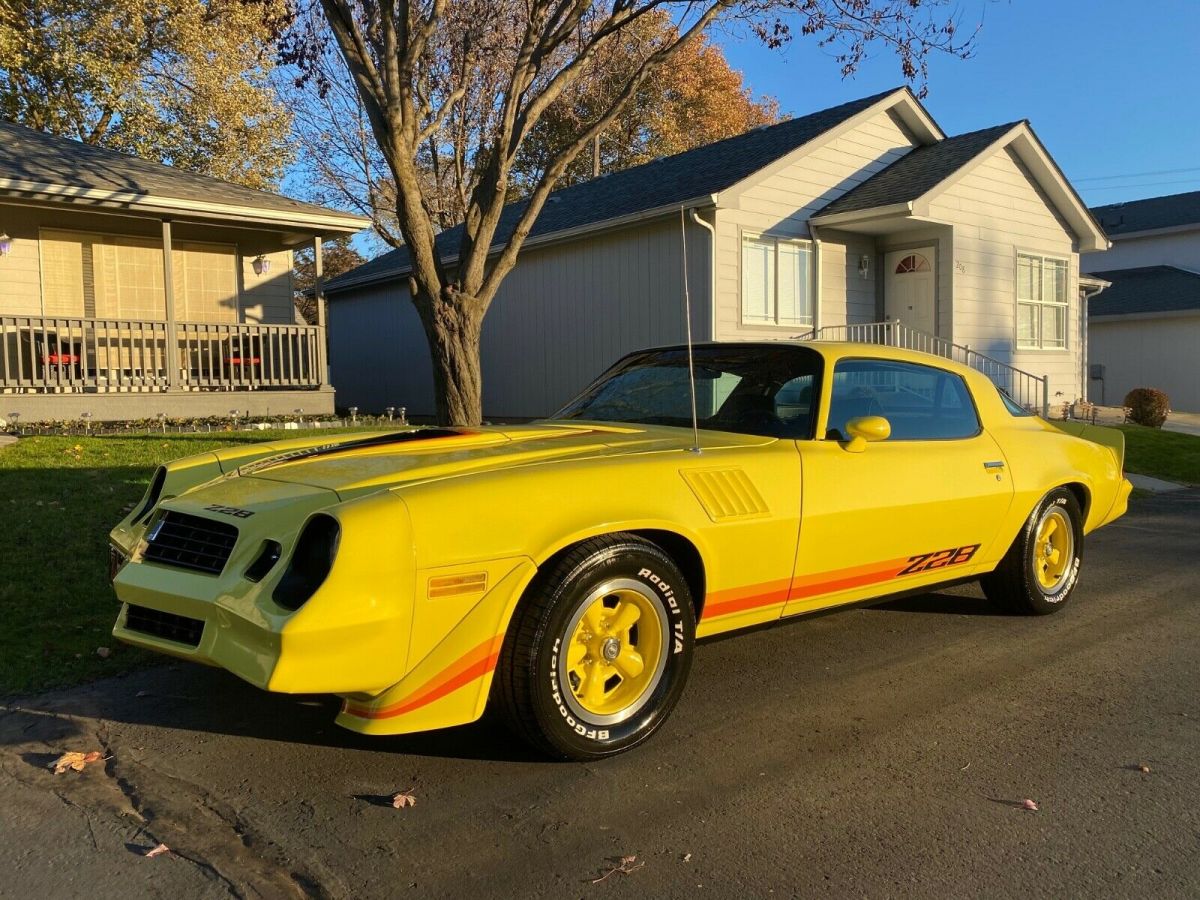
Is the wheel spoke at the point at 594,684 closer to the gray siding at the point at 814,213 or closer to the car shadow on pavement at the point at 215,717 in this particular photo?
the car shadow on pavement at the point at 215,717

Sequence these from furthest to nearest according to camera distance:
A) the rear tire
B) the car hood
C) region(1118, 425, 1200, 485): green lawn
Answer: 1. region(1118, 425, 1200, 485): green lawn
2. the rear tire
3. the car hood

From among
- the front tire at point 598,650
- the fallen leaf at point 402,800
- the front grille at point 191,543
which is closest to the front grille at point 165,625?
the front grille at point 191,543

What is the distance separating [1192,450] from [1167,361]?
12.9 metres

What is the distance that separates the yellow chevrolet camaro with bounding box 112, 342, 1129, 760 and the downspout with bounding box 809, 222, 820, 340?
10.0 meters

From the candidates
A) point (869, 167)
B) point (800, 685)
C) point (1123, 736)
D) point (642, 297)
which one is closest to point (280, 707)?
point (800, 685)

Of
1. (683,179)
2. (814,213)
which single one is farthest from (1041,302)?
(683,179)

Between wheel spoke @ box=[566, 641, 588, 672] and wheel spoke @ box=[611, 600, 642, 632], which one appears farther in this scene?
wheel spoke @ box=[611, 600, 642, 632]

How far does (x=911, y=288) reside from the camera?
16.0 m

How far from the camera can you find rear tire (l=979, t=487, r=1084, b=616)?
206 inches

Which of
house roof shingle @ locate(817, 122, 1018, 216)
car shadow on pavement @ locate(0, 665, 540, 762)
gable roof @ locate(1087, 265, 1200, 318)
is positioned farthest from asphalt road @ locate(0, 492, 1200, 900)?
gable roof @ locate(1087, 265, 1200, 318)

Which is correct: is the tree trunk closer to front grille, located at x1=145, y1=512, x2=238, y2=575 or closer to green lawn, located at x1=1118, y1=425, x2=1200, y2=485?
front grille, located at x1=145, y1=512, x2=238, y2=575

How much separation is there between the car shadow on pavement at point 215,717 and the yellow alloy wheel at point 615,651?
0.32 meters

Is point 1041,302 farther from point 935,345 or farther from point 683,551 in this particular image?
point 683,551

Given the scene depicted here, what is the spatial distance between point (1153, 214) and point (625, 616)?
3445cm
